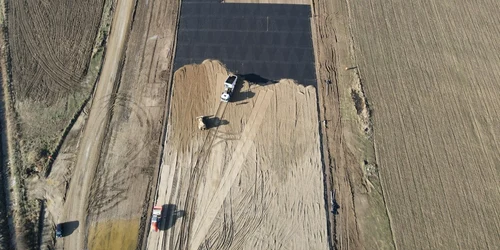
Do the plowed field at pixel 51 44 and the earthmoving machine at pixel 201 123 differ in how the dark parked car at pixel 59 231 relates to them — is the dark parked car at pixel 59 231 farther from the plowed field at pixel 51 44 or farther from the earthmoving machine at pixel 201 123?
the earthmoving machine at pixel 201 123

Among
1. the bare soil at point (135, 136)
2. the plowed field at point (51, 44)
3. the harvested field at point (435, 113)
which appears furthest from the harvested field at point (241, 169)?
the plowed field at point (51, 44)

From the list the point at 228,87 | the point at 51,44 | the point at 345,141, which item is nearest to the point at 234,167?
the point at 228,87

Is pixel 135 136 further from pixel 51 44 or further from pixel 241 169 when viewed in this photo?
pixel 51 44

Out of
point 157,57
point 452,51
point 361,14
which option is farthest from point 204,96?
point 452,51

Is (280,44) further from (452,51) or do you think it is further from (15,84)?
(15,84)

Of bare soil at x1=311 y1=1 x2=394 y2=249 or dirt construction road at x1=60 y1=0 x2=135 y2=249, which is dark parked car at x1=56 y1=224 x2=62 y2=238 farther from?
bare soil at x1=311 y1=1 x2=394 y2=249

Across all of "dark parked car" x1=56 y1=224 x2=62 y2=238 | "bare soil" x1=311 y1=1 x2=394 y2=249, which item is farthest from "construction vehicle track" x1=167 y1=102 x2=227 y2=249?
"bare soil" x1=311 y1=1 x2=394 y2=249
